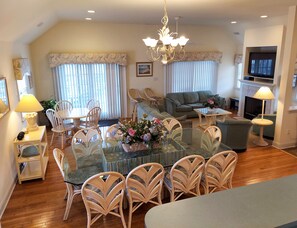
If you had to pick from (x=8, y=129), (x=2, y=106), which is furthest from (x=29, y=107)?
(x=2, y=106)

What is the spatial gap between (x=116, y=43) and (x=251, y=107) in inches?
192

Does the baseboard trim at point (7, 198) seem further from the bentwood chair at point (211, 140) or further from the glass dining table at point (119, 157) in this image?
the bentwood chair at point (211, 140)

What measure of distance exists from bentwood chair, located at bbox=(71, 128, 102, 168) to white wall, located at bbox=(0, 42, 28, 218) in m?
1.02

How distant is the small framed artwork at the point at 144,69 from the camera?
25.5 feet

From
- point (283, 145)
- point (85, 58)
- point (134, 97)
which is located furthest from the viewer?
point (134, 97)

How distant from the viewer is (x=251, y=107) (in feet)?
25.1

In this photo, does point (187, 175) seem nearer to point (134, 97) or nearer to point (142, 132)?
point (142, 132)

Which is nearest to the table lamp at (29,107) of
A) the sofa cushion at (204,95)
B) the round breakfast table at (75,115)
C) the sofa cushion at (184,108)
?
the round breakfast table at (75,115)

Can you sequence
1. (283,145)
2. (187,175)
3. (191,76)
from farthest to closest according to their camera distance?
(191,76), (283,145), (187,175)

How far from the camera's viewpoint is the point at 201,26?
8188mm

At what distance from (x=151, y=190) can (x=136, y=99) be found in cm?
512

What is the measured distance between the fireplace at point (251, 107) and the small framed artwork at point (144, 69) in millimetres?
3381

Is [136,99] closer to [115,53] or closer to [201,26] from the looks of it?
[115,53]

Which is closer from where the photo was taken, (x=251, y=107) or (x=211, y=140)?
(x=211, y=140)
